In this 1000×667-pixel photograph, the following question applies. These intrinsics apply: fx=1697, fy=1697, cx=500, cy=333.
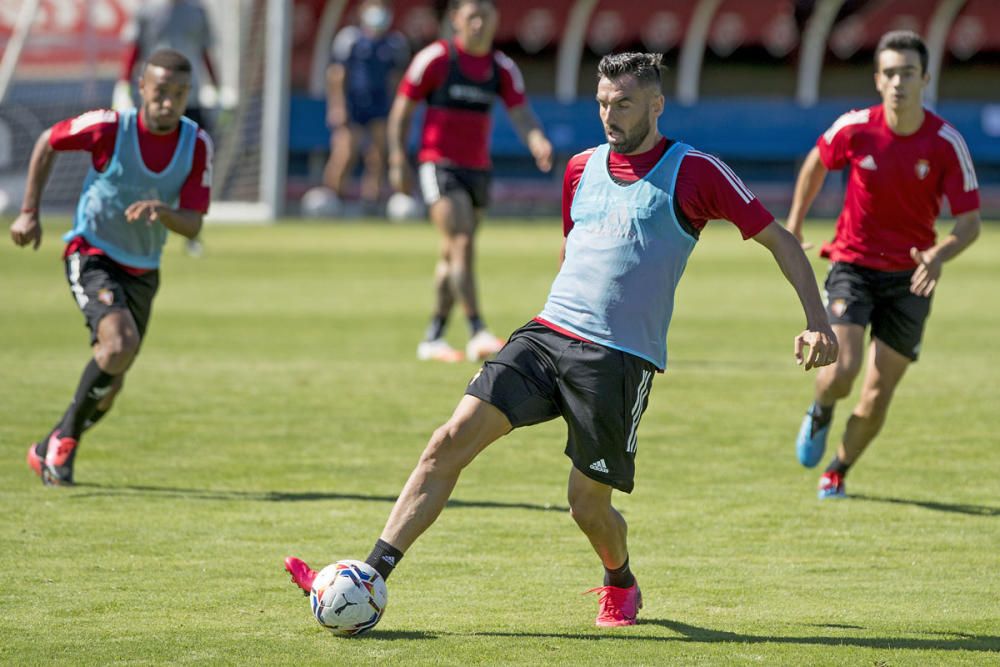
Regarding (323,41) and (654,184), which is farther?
(323,41)

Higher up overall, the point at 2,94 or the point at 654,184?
the point at 654,184

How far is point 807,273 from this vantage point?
562cm

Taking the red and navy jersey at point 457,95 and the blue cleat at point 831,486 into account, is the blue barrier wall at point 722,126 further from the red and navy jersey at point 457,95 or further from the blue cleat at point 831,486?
the blue cleat at point 831,486

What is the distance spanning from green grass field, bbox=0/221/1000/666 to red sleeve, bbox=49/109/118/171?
5.28 feet

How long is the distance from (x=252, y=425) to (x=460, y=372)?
8.35ft

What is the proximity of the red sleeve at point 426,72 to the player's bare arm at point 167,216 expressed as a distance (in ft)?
16.0

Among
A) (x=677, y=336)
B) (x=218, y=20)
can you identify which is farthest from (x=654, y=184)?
(x=218, y=20)

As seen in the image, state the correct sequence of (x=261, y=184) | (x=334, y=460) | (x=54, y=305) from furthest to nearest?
(x=261, y=184)
(x=54, y=305)
(x=334, y=460)

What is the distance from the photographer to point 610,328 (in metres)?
5.75

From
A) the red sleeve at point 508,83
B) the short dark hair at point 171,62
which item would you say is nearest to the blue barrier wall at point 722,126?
the red sleeve at point 508,83

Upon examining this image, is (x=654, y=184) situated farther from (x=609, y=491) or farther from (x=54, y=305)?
(x=54, y=305)

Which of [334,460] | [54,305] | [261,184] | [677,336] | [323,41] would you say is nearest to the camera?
[334,460]

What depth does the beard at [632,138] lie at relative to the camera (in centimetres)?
572

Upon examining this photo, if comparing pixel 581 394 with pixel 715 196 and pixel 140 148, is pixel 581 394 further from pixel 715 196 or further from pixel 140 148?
pixel 140 148
